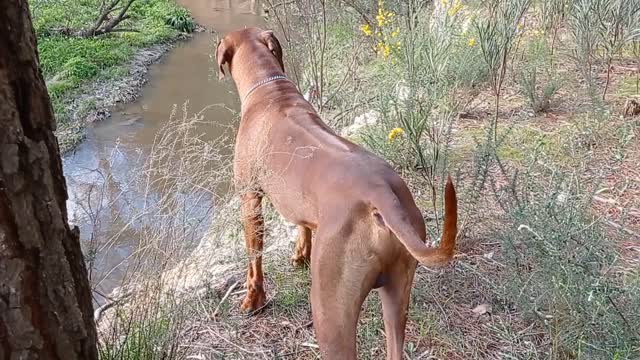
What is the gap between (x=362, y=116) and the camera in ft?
19.8

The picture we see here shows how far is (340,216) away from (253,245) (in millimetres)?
1004

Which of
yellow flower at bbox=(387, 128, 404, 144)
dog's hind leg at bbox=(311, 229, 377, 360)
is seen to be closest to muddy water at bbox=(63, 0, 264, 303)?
dog's hind leg at bbox=(311, 229, 377, 360)

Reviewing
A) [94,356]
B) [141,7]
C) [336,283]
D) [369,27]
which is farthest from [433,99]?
[141,7]

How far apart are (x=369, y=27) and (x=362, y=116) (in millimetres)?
1942

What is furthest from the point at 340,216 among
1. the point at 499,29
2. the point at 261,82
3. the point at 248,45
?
the point at 499,29

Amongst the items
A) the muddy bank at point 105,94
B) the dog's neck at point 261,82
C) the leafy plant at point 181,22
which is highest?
the dog's neck at point 261,82

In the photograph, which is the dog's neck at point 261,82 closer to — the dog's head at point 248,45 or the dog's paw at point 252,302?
the dog's head at point 248,45

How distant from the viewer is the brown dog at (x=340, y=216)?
85.4 inches

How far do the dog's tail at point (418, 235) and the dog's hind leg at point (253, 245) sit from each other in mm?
966

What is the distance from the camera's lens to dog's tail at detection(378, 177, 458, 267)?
1.91 metres

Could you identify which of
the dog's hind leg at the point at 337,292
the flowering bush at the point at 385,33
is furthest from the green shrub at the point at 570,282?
the flowering bush at the point at 385,33

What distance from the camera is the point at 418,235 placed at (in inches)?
81.4

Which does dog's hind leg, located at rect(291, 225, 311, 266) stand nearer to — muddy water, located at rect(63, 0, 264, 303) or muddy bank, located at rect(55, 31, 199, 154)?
muddy water, located at rect(63, 0, 264, 303)

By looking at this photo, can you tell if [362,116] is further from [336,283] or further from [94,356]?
[94,356]
